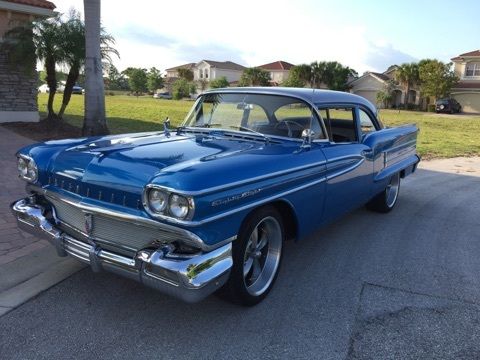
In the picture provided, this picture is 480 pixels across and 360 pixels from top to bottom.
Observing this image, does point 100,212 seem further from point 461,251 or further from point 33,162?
point 461,251

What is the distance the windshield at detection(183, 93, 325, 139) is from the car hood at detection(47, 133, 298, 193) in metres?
0.29

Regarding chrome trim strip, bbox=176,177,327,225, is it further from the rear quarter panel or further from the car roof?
the rear quarter panel

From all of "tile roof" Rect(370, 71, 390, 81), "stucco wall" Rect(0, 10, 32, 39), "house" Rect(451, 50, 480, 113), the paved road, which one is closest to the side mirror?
the paved road

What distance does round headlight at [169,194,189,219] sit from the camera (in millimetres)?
2562

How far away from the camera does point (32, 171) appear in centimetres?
343

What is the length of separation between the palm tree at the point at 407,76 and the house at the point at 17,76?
139 feet

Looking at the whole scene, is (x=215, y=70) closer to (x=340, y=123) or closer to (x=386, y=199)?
(x=386, y=199)

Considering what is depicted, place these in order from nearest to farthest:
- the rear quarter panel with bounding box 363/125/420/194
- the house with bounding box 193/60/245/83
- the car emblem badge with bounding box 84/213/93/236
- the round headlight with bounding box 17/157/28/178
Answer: the car emblem badge with bounding box 84/213/93/236, the round headlight with bounding box 17/157/28/178, the rear quarter panel with bounding box 363/125/420/194, the house with bounding box 193/60/245/83

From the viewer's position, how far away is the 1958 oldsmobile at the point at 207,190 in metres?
2.62

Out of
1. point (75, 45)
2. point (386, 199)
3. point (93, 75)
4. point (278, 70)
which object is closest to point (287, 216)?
point (386, 199)

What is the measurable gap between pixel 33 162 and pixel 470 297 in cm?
359

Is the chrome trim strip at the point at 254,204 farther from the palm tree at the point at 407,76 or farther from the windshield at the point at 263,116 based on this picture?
the palm tree at the point at 407,76

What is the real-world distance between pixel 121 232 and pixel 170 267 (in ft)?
1.68

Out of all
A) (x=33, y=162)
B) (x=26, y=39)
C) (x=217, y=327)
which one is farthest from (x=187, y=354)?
(x=26, y=39)
